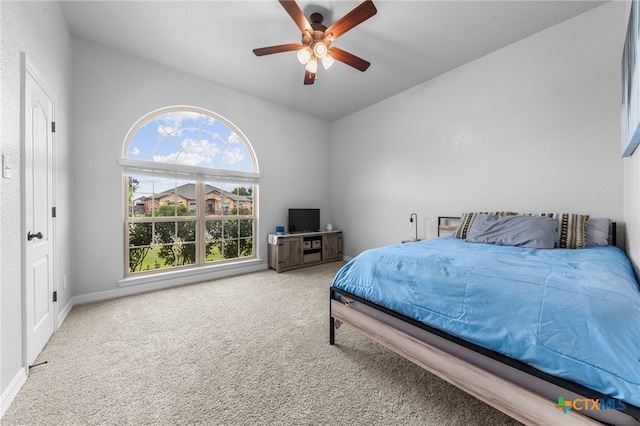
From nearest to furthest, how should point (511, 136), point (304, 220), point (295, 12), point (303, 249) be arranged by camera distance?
point (295, 12), point (511, 136), point (303, 249), point (304, 220)

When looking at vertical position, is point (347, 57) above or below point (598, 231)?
above

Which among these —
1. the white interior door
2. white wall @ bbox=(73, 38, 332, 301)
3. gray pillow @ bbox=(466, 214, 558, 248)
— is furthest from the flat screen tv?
the white interior door

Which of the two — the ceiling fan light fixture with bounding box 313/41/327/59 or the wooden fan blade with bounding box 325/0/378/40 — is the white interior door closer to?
the ceiling fan light fixture with bounding box 313/41/327/59

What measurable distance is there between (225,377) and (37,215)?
6.28 feet

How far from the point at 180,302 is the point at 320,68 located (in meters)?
3.54

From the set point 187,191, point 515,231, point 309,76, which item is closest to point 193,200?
point 187,191

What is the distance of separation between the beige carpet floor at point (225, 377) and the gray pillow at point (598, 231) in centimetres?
201

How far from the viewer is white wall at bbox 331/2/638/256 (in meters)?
2.37

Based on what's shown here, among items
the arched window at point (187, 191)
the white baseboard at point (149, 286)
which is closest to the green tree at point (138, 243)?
the arched window at point (187, 191)

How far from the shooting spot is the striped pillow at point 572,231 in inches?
86.7

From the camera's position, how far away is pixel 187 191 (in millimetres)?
3631

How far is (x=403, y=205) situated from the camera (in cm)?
404

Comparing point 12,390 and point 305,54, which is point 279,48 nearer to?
point 305,54

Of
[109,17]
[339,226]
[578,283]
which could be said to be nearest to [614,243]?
[578,283]
